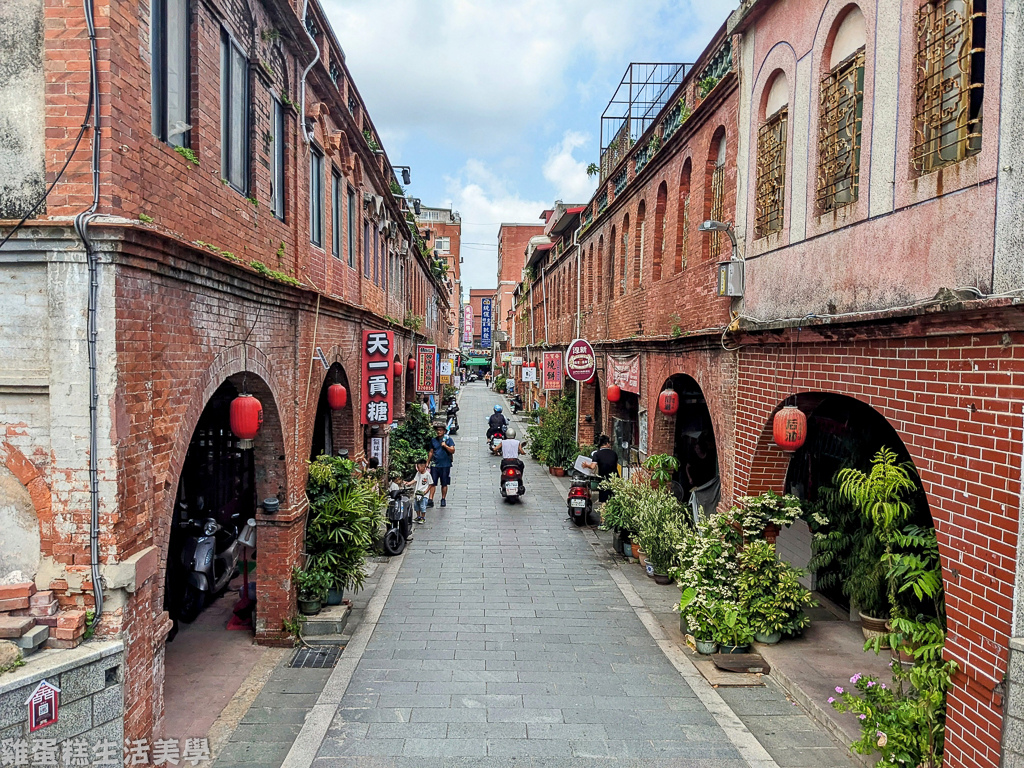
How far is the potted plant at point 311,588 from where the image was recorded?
328 inches

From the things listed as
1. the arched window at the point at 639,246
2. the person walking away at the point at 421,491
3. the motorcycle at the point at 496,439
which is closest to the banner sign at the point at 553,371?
the motorcycle at the point at 496,439

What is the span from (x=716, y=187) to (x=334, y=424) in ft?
25.0

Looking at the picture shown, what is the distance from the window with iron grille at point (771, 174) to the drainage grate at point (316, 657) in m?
6.85

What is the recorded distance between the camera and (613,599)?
9.86 metres

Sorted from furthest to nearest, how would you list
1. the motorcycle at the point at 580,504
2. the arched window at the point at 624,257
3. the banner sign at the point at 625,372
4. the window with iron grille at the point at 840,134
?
the arched window at the point at 624,257, the motorcycle at the point at 580,504, the banner sign at the point at 625,372, the window with iron grille at the point at 840,134

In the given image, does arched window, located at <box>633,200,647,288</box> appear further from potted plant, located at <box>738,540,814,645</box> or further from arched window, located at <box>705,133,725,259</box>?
potted plant, located at <box>738,540,814,645</box>

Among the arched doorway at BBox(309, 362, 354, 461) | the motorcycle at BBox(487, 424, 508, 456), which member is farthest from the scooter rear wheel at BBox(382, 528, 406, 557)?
the motorcycle at BBox(487, 424, 508, 456)

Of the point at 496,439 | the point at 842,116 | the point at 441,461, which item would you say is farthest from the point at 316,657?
the point at 496,439

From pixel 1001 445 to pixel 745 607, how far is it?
394 cm

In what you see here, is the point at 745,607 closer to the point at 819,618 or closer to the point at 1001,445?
the point at 819,618

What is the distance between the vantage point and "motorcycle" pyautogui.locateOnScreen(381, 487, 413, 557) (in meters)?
11.9

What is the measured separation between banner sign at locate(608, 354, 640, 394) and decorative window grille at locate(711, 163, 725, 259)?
4134 mm

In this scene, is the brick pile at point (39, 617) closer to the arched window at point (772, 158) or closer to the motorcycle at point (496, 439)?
the arched window at point (772, 158)

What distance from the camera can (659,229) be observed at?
41.0ft
